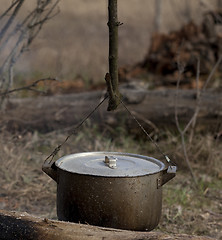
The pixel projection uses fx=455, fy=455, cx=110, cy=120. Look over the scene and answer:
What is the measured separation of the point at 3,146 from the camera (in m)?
4.65

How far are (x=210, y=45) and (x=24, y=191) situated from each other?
16.2 ft

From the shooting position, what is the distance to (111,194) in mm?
2594

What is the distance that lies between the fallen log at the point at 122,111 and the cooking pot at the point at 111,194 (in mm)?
2741

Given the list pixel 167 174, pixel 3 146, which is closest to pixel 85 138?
pixel 3 146

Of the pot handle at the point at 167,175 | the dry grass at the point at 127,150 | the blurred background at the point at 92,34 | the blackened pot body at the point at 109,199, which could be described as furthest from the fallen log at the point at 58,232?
the blurred background at the point at 92,34

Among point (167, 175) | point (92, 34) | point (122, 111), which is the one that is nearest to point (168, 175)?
point (167, 175)

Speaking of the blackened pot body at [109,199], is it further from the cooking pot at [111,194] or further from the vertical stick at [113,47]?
the vertical stick at [113,47]

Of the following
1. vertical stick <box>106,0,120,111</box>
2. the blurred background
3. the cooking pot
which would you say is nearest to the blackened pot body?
the cooking pot

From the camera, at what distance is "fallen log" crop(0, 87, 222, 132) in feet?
18.1

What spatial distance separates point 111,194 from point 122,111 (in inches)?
123

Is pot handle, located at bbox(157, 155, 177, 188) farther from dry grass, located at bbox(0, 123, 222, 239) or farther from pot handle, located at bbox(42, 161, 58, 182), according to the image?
dry grass, located at bbox(0, 123, 222, 239)

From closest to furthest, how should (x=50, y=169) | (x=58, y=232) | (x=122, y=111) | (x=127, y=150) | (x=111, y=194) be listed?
1. (x=58, y=232)
2. (x=111, y=194)
3. (x=50, y=169)
4. (x=127, y=150)
5. (x=122, y=111)

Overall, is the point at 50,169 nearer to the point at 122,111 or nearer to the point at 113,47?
the point at 113,47

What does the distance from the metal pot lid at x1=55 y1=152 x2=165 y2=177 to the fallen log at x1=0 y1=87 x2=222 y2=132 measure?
2.46 metres
